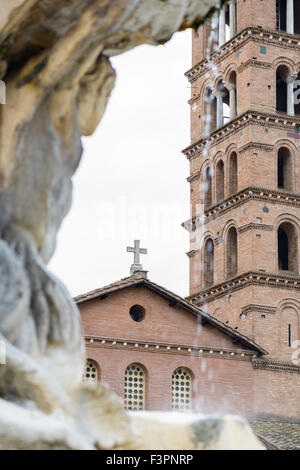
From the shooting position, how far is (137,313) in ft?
110

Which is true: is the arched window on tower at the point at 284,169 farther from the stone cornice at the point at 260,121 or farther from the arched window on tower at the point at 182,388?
the arched window on tower at the point at 182,388

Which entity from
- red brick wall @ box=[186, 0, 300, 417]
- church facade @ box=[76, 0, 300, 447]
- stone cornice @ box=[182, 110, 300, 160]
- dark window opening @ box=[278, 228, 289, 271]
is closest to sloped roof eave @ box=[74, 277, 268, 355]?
church facade @ box=[76, 0, 300, 447]

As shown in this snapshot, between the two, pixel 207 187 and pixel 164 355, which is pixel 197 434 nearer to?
pixel 164 355

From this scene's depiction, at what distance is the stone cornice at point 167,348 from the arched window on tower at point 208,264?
6.22m

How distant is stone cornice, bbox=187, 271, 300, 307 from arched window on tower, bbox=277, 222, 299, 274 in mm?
886

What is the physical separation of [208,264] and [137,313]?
7749 millimetres

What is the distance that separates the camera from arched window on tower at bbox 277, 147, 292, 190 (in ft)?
131

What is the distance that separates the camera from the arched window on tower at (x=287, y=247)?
128 feet

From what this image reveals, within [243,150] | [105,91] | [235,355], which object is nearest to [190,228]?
[243,150]

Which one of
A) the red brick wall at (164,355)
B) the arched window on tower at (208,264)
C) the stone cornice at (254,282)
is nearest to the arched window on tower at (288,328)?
the stone cornice at (254,282)

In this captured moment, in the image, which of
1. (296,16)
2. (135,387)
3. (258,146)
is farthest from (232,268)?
(296,16)

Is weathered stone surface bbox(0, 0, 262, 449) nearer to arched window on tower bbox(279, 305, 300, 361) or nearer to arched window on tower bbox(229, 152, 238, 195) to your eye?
arched window on tower bbox(279, 305, 300, 361)

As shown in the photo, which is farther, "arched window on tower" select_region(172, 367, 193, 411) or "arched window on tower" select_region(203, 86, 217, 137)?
"arched window on tower" select_region(203, 86, 217, 137)
